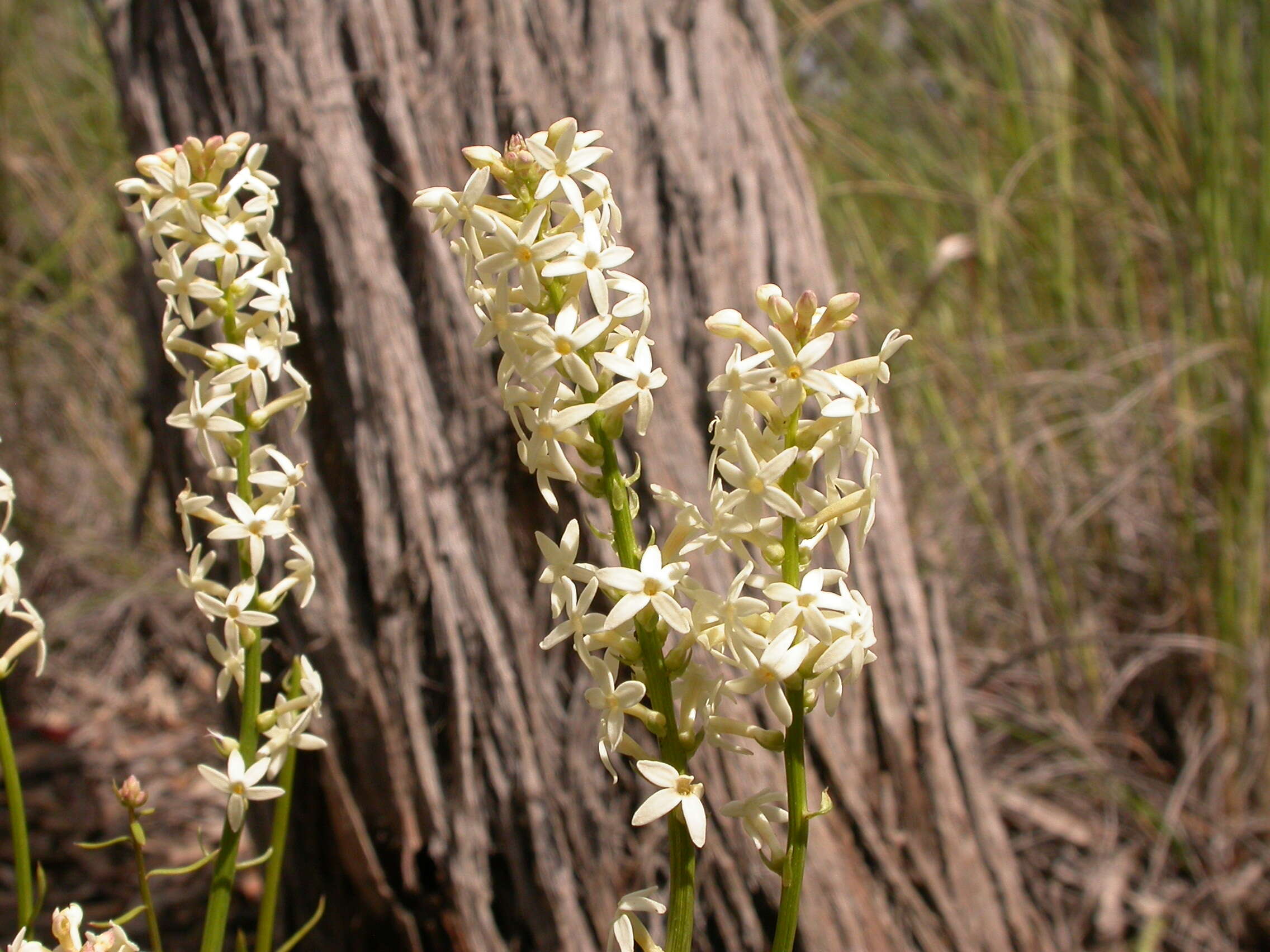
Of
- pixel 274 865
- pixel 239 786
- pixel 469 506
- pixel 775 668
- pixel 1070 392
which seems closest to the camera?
pixel 775 668

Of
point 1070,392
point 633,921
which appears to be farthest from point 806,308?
point 1070,392

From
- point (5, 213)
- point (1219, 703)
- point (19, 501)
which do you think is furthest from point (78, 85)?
point (1219, 703)

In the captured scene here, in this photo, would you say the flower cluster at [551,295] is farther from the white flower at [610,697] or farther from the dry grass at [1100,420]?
the dry grass at [1100,420]

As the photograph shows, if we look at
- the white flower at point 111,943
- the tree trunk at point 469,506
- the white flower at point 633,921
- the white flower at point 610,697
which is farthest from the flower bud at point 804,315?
the tree trunk at point 469,506

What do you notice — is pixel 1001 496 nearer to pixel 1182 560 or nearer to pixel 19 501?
pixel 1182 560

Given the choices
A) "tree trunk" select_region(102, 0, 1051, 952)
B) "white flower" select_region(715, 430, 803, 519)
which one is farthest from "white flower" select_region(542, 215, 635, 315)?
"tree trunk" select_region(102, 0, 1051, 952)

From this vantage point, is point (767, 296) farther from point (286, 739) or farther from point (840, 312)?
point (286, 739)
